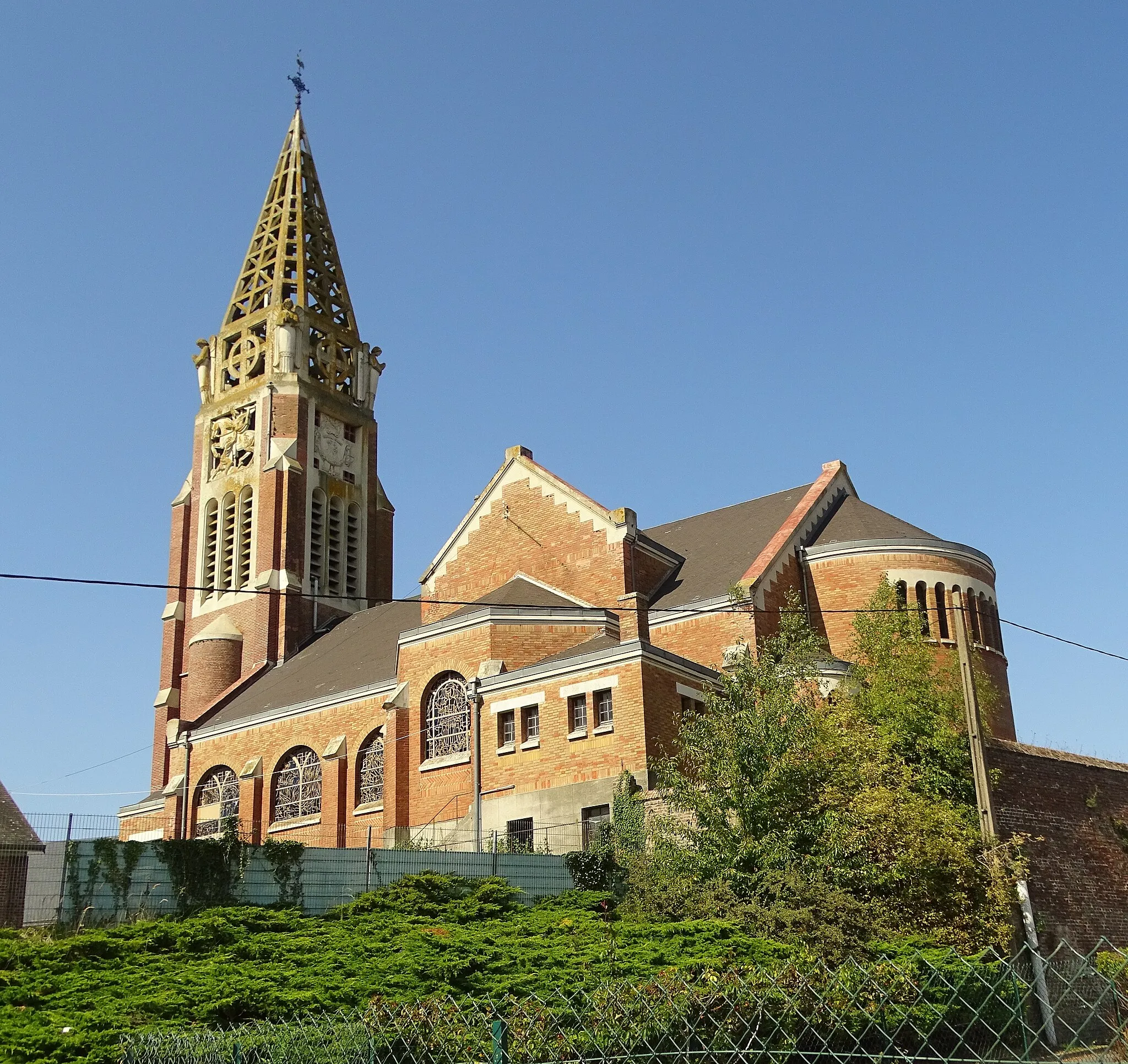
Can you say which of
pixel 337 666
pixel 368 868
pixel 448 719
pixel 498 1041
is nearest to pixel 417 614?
pixel 337 666

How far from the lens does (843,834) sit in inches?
812

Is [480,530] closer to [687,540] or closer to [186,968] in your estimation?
[687,540]

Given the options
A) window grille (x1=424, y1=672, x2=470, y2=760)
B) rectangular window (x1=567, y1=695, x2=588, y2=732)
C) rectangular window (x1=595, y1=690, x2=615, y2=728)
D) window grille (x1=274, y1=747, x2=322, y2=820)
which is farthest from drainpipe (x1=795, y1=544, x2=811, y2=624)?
window grille (x1=274, y1=747, x2=322, y2=820)

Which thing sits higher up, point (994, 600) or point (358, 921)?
point (994, 600)

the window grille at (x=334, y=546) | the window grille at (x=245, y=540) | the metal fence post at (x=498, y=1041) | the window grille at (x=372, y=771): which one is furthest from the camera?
the window grille at (x=334, y=546)

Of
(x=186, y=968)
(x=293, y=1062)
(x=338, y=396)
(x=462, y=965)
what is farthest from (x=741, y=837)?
(x=338, y=396)

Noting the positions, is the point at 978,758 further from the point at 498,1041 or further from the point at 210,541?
the point at 210,541

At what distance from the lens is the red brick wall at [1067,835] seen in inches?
939

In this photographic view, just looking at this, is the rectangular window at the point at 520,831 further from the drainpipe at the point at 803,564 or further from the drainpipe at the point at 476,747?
the drainpipe at the point at 803,564

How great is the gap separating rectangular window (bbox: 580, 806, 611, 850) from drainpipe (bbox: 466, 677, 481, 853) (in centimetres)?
343

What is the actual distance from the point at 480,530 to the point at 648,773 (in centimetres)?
1440

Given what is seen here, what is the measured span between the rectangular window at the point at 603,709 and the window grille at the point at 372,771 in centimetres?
1047

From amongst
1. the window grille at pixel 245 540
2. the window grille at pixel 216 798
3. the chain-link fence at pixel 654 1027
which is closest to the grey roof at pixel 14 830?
the chain-link fence at pixel 654 1027

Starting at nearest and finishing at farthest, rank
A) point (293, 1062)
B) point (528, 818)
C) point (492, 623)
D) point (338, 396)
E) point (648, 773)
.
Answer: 1. point (293, 1062)
2. point (648, 773)
3. point (528, 818)
4. point (492, 623)
5. point (338, 396)
